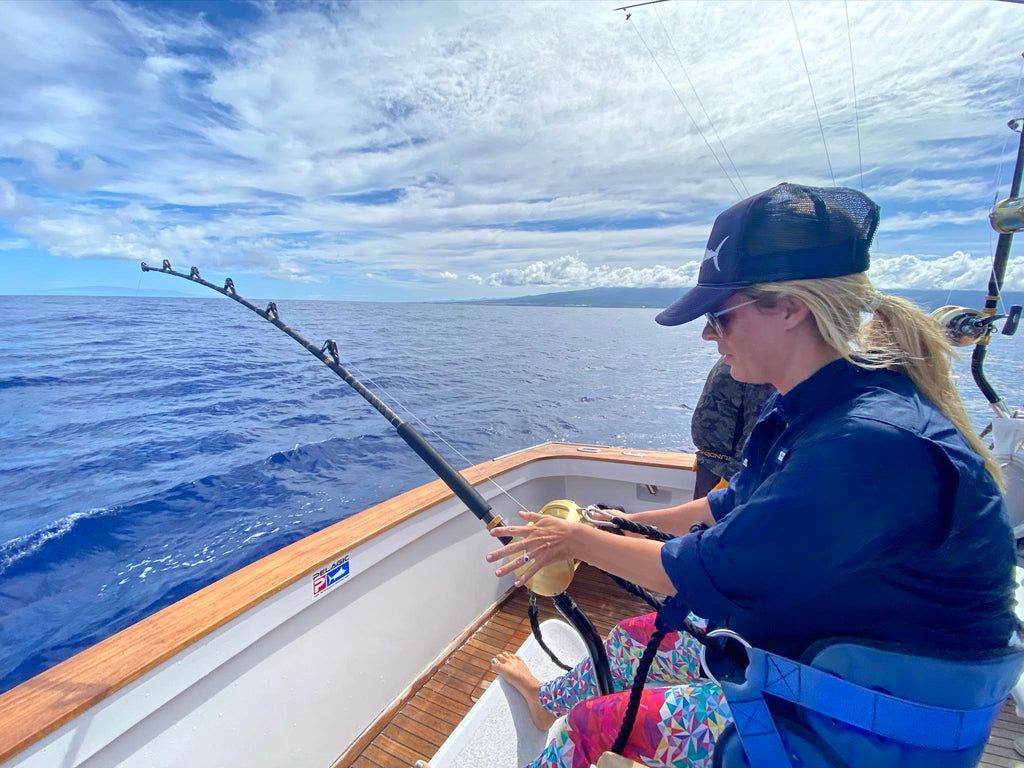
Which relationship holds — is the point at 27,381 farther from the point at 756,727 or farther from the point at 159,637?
the point at 756,727

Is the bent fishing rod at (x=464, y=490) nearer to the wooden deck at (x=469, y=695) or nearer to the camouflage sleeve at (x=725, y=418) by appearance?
the wooden deck at (x=469, y=695)

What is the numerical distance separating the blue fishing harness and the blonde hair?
0.30m

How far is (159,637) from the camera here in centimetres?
131

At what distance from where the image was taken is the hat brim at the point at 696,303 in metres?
0.86

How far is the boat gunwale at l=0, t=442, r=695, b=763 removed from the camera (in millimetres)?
1079

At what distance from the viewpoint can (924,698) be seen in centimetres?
71

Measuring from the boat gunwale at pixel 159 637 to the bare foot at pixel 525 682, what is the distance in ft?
2.26

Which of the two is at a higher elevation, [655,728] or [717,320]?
[717,320]

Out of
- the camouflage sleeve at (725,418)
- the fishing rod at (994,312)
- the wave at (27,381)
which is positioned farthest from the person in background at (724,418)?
the wave at (27,381)

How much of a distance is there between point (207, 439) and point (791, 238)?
20.8 ft

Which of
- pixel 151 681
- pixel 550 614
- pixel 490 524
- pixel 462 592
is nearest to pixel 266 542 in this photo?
pixel 462 592

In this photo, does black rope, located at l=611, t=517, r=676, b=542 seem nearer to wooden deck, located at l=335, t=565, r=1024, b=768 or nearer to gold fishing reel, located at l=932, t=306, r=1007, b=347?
wooden deck, located at l=335, t=565, r=1024, b=768

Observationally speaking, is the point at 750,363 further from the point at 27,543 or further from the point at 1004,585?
the point at 27,543

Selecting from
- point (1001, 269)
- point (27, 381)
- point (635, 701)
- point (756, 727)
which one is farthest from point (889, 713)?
point (27, 381)
